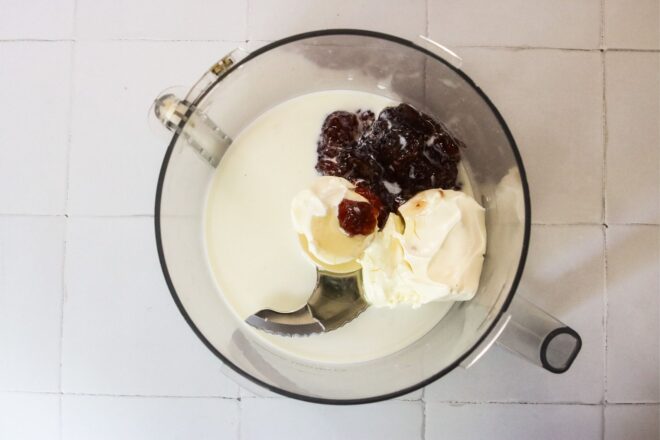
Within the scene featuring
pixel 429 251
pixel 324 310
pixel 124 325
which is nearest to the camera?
pixel 429 251

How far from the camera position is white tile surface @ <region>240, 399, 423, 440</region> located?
931mm

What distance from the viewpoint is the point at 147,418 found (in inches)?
37.7

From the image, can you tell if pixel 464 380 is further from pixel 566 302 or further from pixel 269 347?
pixel 269 347

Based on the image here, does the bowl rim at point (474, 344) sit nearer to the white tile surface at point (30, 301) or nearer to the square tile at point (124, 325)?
the square tile at point (124, 325)

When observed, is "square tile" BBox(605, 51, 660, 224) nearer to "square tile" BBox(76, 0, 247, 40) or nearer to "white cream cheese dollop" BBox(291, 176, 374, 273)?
"white cream cheese dollop" BBox(291, 176, 374, 273)

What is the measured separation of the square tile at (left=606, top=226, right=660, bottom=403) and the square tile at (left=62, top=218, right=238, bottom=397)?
0.60 m

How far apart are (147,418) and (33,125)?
0.51m

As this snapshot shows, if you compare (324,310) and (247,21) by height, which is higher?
(247,21)

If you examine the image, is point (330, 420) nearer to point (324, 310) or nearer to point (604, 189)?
point (324, 310)

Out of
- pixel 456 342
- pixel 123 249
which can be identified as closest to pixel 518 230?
pixel 456 342

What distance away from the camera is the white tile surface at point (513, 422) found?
0.93 meters

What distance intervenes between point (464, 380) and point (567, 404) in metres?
0.17

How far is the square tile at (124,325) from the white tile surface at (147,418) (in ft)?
0.05

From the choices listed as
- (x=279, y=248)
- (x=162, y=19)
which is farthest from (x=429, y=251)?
(x=162, y=19)
